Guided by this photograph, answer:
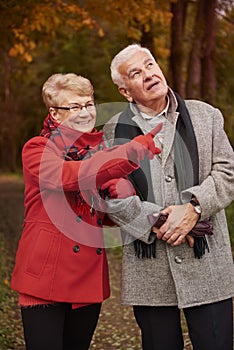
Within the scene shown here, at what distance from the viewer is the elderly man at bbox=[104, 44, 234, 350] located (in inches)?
149

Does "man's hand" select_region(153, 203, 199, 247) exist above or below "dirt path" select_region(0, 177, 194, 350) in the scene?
above

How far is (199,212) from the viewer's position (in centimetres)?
376

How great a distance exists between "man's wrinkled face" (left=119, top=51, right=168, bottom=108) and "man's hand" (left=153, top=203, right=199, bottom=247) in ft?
1.90

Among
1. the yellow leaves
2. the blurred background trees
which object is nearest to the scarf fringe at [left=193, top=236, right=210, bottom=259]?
the blurred background trees

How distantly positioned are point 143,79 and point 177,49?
8.68m

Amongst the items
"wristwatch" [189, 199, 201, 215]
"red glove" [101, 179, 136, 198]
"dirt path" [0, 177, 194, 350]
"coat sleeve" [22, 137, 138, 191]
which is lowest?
"dirt path" [0, 177, 194, 350]

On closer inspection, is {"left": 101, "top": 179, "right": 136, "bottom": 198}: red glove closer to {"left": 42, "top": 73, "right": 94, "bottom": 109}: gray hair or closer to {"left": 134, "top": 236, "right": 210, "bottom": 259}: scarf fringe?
{"left": 134, "top": 236, "right": 210, "bottom": 259}: scarf fringe

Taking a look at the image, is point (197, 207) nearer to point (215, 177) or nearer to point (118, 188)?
point (215, 177)

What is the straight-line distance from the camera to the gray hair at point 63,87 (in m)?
3.92

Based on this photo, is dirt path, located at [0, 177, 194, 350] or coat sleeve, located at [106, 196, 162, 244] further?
dirt path, located at [0, 177, 194, 350]

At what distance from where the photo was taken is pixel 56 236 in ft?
12.8

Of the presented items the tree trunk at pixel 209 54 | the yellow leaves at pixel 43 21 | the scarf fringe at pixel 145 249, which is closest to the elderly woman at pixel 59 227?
the scarf fringe at pixel 145 249

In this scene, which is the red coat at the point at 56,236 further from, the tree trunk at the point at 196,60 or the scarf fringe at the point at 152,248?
the tree trunk at the point at 196,60

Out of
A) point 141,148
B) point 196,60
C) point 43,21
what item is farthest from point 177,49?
point 141,148
